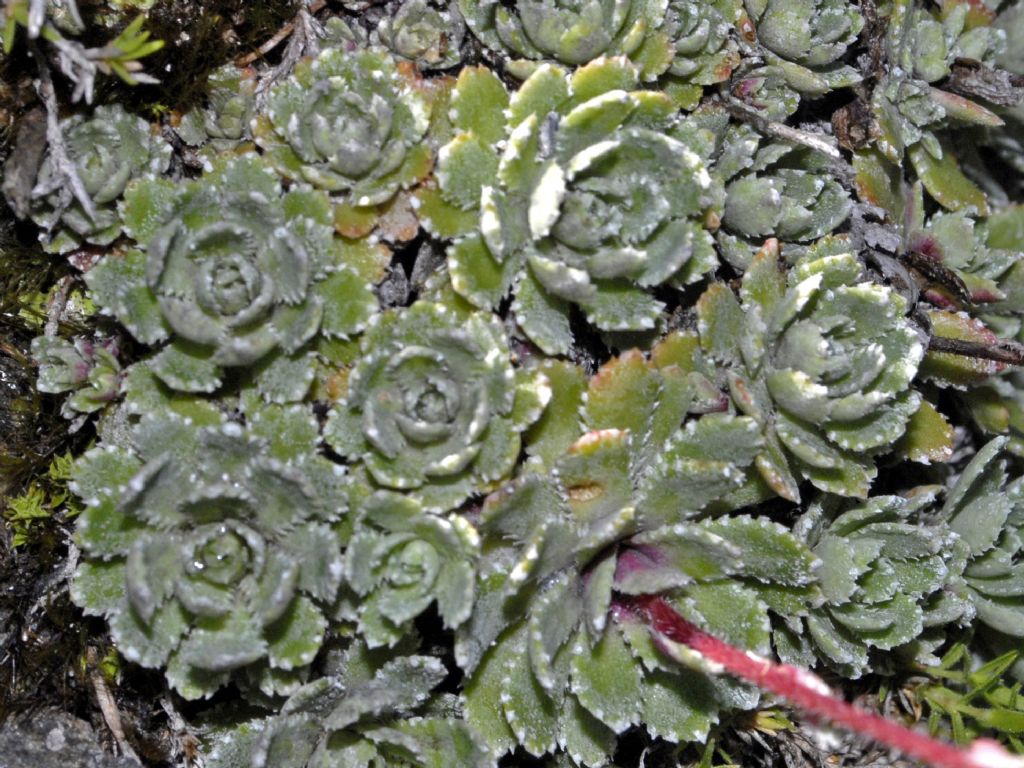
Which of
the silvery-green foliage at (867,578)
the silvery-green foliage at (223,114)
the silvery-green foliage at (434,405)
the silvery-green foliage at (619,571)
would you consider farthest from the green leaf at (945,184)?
the silvery-green foliage at (223,114)

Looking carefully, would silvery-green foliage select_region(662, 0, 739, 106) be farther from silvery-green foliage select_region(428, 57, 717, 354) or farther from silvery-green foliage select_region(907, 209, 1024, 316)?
silvery-green foliage select_region(907, 209, 1024, 316)

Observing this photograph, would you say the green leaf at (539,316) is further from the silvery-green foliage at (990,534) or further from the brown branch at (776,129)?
the silvery-green foliage at (990,534)

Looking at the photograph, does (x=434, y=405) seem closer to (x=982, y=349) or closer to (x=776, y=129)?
(x=776, y=129)

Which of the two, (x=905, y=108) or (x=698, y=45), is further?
(x=905, y=108)

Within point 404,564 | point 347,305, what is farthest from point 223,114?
point 404,564

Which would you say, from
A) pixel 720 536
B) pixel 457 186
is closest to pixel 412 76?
pixel 457 186

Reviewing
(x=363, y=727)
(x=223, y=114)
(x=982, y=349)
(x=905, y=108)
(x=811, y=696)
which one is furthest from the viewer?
(x=905, y=108)

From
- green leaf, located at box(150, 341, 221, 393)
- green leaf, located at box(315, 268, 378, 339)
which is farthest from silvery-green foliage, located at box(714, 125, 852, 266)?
green leaf, located at box(150, 341, 221, 393)
